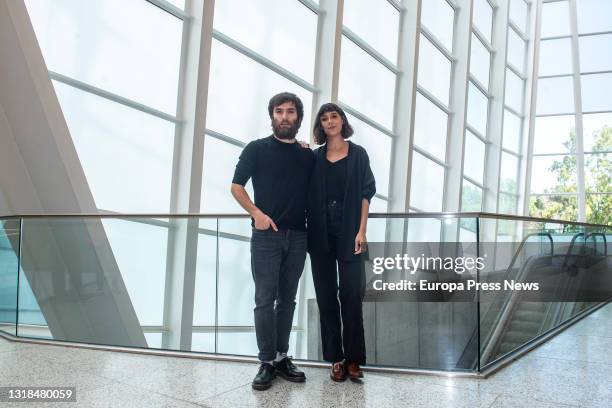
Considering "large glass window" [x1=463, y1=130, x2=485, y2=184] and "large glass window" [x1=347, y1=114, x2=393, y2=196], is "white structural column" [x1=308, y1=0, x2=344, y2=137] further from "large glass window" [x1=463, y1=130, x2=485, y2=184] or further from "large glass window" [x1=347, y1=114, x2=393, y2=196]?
"large glass window" [x1=463, y1=130, x2=485, y2=184]

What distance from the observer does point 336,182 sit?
3.24 m

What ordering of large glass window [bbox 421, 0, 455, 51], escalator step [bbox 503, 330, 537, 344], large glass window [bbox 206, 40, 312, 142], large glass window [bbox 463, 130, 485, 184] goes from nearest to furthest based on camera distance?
escalator step [bbox 503, 330, 537, 344], large glass window [bbox 206, 40, 312, 142], large glass window [bbox 421, 0, 455, 51], large glass window [bbox 463, 130, 485, 184]

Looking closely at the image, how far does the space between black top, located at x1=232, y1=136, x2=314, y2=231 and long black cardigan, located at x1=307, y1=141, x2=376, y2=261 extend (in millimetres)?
91

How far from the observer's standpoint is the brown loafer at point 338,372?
3271mm

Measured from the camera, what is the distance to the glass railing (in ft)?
12.8

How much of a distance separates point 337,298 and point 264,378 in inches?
25.4

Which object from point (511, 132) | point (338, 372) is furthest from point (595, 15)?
point (338, 372)

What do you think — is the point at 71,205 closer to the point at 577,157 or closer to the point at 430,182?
the point at 430,182

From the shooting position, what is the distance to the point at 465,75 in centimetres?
1297

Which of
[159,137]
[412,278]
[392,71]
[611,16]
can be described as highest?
[611,16]

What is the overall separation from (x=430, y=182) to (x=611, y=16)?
8675mm

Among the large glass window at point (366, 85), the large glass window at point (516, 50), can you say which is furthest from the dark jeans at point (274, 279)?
the large glass window at point (516, 50)

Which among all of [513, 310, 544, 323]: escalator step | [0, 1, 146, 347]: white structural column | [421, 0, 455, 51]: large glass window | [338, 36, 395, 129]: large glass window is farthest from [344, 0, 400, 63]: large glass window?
[513, 310, 544, 323]: escalator step

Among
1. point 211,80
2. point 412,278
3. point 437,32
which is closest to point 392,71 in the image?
point 437,32
